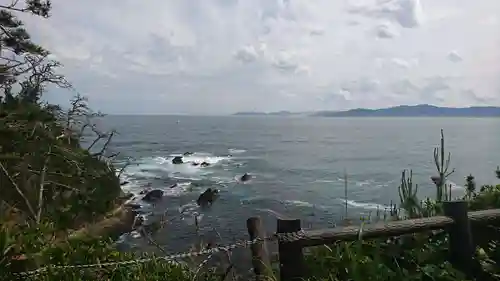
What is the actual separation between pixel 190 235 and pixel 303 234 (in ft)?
53.4

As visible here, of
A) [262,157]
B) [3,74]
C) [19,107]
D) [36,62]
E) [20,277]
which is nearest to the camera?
[20,277]

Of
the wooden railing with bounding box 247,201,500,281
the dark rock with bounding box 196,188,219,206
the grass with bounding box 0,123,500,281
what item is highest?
the wooden railing with bounding box 247,201,500,281

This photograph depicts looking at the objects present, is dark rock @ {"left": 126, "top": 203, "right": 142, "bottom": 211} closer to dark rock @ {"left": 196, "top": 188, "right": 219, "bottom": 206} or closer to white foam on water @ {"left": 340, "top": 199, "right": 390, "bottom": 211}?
dark rock @ {"left": 196, "top": 188, "right": 219, "bottom": 206}

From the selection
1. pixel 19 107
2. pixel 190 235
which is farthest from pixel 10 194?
pixel 190 235

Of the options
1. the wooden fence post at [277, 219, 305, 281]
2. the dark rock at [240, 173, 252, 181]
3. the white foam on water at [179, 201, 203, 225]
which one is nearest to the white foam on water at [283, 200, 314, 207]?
the white foam on water at [179, 201, 203, 225]

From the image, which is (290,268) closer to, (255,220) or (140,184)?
(255,220)

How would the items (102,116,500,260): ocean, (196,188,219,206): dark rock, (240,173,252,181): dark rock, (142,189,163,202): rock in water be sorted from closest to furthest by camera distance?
(102,116,500,260): ocean
(196,188,219,206): dark rock
(142,189,163,202): rock in water
(240,173,252,181): dark rock

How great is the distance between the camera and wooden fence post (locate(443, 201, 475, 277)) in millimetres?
3828

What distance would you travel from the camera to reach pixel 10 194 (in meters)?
7.32

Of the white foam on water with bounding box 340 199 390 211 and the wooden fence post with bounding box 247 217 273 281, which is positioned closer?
the wooden fence post with bounding box 247 217 273 281

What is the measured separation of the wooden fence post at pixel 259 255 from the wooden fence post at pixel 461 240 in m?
1.64

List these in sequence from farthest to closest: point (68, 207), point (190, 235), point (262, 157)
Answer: point (262, 157), point (190, 235), point (68, 207)

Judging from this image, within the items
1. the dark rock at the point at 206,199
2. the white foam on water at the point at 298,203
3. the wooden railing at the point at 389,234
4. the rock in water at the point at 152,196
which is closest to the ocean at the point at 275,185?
the white foam on water at the point at 298,203

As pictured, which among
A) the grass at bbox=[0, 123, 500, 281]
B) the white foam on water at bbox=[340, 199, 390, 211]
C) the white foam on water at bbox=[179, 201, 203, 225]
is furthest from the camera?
the white foam on water at bbox=[340, 199, 390, 211]
